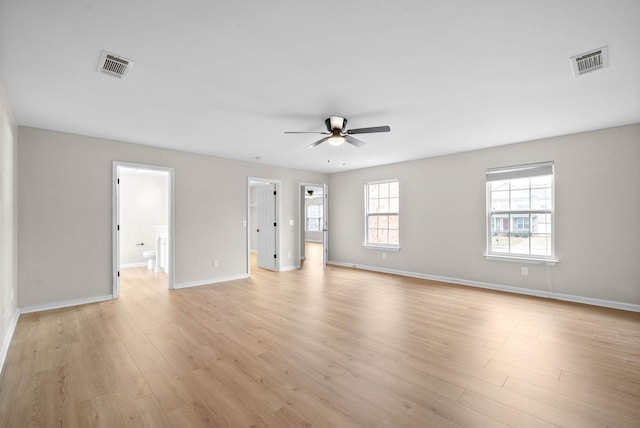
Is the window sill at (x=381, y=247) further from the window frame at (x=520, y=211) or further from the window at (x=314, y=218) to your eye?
the window at (x=314, y=218)

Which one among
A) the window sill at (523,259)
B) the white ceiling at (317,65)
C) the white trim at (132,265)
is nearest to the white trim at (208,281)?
the white ceiling at (317,65)

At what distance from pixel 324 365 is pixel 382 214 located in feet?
15.9

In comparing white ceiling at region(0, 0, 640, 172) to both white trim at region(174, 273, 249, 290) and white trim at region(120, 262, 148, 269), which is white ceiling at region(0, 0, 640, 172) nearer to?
white trim at region(174, 273, 249, 290)

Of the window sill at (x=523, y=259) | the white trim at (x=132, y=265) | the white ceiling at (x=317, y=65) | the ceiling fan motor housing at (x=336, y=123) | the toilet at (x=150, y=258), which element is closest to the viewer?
the white ceiling at (x=317, y=65)

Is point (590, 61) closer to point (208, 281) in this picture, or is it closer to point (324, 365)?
point (324, 365)

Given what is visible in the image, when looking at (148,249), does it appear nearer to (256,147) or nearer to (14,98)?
(256,147)

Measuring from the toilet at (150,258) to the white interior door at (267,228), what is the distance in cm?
247

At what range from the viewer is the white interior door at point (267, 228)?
6.95m

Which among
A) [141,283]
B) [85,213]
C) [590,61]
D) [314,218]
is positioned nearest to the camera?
[590,61]

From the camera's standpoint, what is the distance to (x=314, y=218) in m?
13.5

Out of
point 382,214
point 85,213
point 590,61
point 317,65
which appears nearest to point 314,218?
point 382,214

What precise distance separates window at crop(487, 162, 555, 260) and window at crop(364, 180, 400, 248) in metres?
1.93

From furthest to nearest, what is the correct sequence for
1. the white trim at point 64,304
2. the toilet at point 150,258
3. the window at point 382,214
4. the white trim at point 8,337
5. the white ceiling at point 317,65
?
the toilet at point 150,258 → the window at point 382,214 → the white trim at point 64,304 → the white trim at point 8,337 → the white ceiling at point 317,65

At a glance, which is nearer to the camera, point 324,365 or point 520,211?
point 324,365
